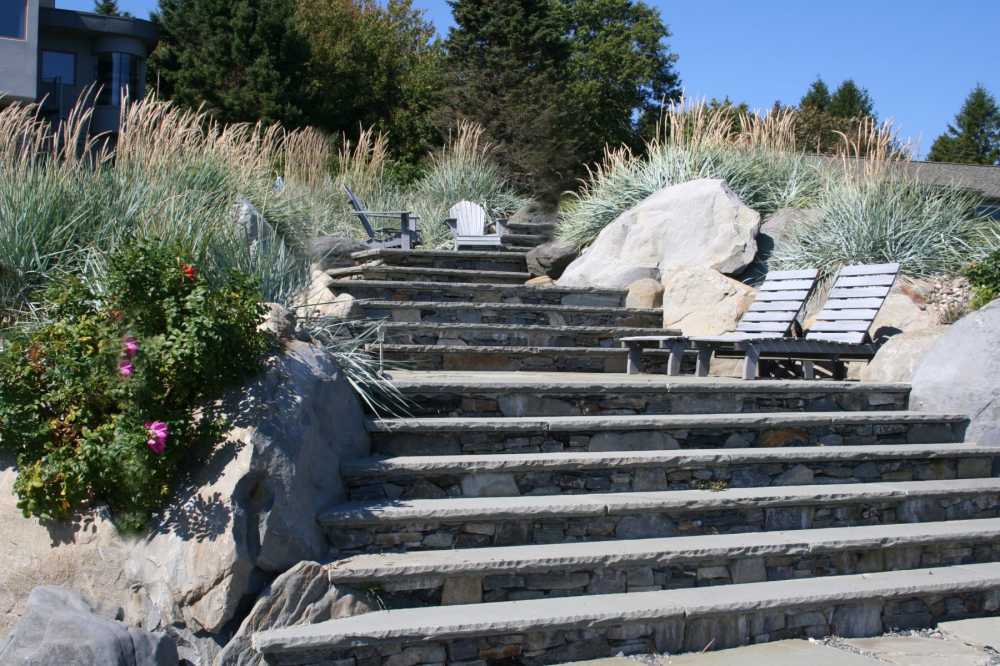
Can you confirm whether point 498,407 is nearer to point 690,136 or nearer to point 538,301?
point 538,301

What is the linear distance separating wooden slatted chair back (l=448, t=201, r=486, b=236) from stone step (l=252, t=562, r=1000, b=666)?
642cm

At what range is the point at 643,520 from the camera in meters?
3.98

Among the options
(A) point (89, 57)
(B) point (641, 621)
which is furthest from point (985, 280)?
(A) point (89, 57)

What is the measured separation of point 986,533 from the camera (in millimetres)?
4348

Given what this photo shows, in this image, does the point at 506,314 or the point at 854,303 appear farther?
the point at 506,314

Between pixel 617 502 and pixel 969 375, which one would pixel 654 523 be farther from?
pixel 969 375

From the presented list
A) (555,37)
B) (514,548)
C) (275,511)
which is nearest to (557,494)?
(514,548)

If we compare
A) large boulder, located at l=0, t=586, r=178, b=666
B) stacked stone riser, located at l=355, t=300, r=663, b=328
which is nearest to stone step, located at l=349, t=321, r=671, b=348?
stacked stone riser, located at l=355, t=300, r=663, b=328

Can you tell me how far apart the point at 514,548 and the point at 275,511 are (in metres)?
0.93

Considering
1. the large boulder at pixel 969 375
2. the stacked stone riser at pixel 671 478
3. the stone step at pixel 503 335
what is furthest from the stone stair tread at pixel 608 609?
the stone step at pixel 503 335

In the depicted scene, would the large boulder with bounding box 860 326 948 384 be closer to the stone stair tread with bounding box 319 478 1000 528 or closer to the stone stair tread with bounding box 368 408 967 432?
the stone stair tread with bounding box 368 408 967 432

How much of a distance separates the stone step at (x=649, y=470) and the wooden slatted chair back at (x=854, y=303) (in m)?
1.20

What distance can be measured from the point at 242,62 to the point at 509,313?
53.4 ft

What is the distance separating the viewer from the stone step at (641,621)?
10.3 ft
